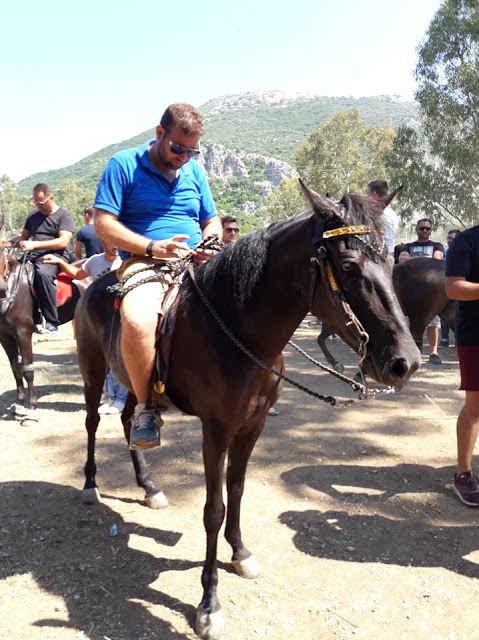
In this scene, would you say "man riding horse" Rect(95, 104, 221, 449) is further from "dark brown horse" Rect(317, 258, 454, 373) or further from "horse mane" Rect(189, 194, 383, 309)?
"dark brown horse" Rect(317, 258, 454, 373)

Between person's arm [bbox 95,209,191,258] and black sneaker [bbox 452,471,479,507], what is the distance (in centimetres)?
290

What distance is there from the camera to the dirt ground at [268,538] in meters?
2.71

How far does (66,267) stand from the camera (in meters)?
7.05

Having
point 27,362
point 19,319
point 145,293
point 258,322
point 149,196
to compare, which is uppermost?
point 149,196

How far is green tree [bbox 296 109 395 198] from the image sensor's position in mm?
44656

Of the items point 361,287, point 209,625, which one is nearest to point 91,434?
point 209,625

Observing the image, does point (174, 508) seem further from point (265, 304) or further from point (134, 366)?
point (265, 304)

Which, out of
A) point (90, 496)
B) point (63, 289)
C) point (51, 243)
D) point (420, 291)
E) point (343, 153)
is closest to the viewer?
point (90, 496)

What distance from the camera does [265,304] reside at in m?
2.46

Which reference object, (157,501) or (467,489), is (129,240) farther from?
(467,489)

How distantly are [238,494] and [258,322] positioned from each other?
133 cm

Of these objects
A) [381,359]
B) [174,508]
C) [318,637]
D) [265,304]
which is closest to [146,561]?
[174,508]

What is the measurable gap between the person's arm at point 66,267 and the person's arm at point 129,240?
13.9 feet

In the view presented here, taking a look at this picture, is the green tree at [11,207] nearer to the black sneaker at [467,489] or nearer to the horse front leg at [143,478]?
the horse front leg at [143,478]
